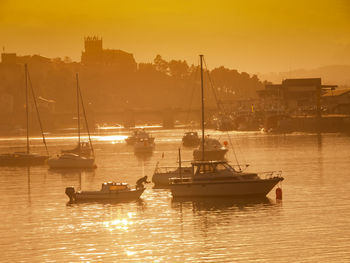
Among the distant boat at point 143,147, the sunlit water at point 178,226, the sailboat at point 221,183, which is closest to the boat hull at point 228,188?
the sailboat at point 221,183

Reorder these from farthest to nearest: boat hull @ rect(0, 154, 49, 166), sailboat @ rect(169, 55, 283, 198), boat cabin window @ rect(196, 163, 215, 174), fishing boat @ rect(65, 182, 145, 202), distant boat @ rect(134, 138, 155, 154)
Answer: distant boat @ rect(134, 138, 155, 154) < boat hull @ rect(0, 154, 49, 166) < fishing boat @ rect(65, 182, 145, 202) < boat cabin window @ rect(196, 163, 215, 174) < sailboat @ rect(169, 55, 283, 198)

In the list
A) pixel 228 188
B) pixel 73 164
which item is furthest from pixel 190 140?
pixel 228 188

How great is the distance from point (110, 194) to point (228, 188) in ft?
23.9

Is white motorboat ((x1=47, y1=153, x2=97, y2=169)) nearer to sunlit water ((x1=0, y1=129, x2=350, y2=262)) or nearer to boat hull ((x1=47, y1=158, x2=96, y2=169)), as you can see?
boat hull ((x1=47, y1=158, x2=96, y2=169))

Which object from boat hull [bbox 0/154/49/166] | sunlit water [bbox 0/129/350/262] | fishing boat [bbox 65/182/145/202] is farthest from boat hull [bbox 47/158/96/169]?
fishing boat [bbox 65/182/145/202]

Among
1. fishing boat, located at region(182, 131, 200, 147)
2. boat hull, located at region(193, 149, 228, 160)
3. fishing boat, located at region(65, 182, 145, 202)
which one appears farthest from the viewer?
fishing boat, located at region(182, 131, 200, 147)

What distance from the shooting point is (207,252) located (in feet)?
123

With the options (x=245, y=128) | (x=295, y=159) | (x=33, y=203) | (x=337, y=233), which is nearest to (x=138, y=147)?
(x=295, y=159)

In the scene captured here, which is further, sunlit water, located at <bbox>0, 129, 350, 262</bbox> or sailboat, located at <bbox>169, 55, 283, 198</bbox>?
sailboat, located at <bbox>169, 55, 283, 198</bbox>

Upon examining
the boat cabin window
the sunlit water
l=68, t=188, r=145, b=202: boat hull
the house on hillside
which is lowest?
the sunlit water

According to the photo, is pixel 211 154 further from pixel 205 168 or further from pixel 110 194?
pixel 205 168

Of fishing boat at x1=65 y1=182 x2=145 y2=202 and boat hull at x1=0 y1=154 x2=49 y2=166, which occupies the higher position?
boat hull at x1=0 y1=154 x2=49 y2=166

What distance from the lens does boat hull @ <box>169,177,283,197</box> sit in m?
50.3

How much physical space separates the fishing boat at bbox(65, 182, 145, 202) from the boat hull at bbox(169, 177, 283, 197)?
131 inches
